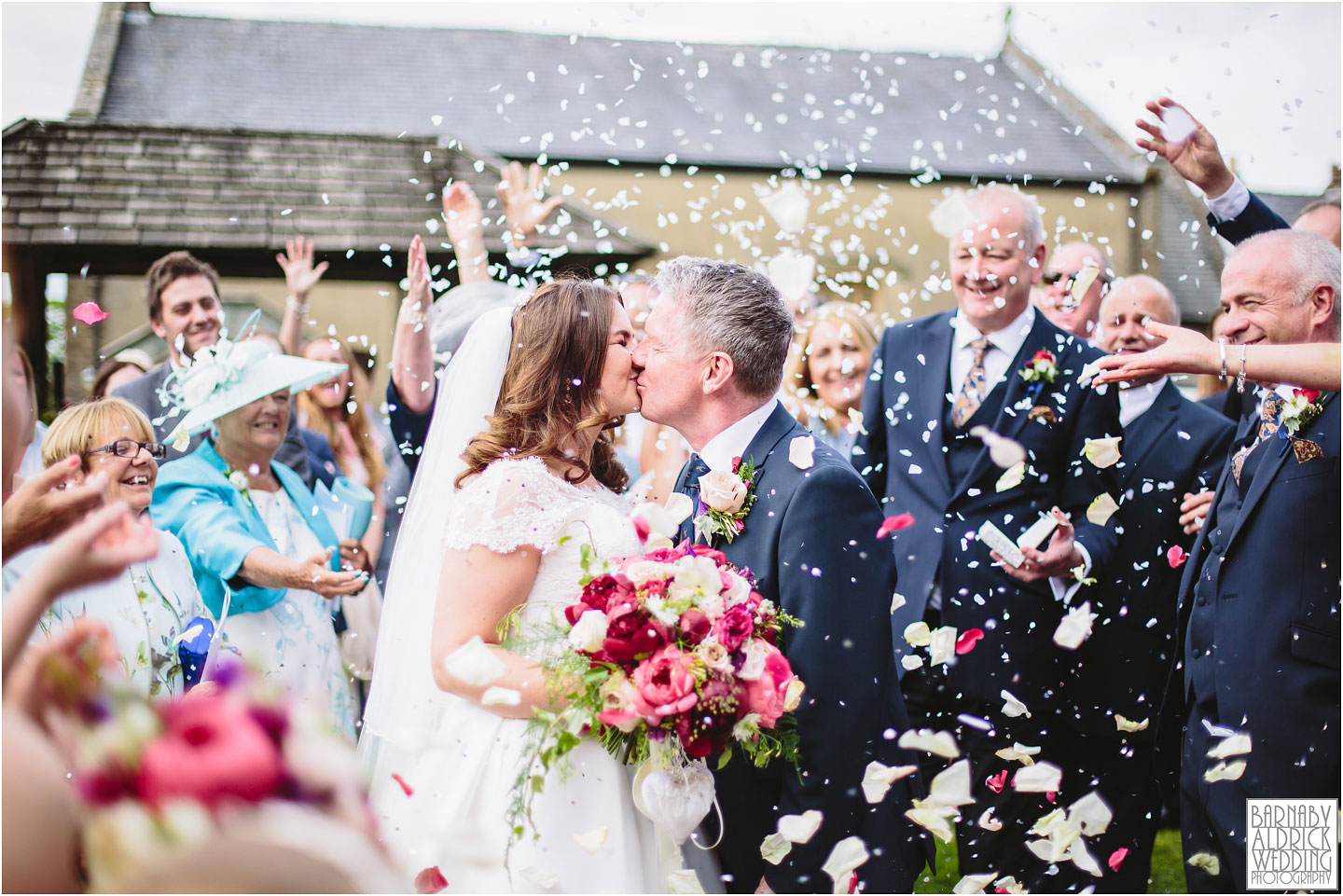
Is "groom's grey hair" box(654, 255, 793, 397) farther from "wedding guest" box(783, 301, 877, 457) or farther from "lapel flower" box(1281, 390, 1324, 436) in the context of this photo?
"wedding guest" box(783, 301, 877, 457)

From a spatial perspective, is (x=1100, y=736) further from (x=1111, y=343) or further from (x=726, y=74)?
(x=726, y=74)

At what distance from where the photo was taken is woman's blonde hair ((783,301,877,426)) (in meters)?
5.36

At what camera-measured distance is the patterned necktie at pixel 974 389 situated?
402 cm

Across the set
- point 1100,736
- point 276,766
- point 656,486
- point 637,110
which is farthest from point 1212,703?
point 637,110

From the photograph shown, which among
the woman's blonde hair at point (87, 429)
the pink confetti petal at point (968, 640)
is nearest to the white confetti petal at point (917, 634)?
the pink confetti petal at point (968, 640)

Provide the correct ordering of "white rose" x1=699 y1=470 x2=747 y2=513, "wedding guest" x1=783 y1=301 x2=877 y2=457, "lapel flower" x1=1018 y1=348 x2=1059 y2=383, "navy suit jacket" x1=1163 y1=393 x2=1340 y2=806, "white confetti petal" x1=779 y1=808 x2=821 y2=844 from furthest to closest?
1. "wedding guest" x1=783 y1=301 x2=877 y2=457
2. "lapel flower" x1=1018 y1=348 x2=1059 y2=383
3. "navy suit jacket" x1=1163 y1=393 x2=1340 y2=806
4. "white rose" x1=699 y1=470 x2=747 y2=513
5. "white confetti petal" x1=779 y1=808 x2=821 y2=844

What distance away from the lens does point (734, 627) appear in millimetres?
2262

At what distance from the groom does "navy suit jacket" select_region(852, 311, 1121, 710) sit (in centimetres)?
116

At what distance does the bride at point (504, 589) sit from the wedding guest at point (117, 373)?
105 inches

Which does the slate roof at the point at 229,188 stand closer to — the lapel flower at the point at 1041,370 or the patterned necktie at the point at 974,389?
the patterned necktie at the point at 974,389

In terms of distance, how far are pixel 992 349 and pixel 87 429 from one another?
3.36m

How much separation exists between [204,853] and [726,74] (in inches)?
824

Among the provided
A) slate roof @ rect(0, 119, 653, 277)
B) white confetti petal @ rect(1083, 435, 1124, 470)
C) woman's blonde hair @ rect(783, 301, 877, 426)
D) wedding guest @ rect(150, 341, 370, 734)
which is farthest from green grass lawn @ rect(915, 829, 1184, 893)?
slate roof @ rect(0, 119, 653, 277)

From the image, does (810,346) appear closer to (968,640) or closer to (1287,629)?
(968,640)
